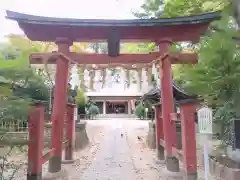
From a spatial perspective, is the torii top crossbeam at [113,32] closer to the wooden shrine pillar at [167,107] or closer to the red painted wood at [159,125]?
the wooden shrine pillar at [167,107]

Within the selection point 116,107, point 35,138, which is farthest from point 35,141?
point 116,107

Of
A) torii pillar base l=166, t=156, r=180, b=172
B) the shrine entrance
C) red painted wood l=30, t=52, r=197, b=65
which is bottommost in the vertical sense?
torii pillar base l=166, t=156, r=180, b=172

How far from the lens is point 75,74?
6715 millimetres

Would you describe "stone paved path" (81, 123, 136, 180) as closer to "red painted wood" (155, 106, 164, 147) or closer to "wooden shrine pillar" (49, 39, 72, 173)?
"wooden shrine pillar" (49, 39, 72, 173)

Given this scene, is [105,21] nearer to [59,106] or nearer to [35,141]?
[59,106]

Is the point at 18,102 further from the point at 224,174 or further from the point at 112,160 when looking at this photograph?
the point at 112,160

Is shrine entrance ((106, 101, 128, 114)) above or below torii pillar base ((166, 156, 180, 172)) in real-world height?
above

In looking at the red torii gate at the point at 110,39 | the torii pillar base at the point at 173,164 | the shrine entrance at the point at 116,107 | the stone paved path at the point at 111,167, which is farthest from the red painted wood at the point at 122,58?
the shrine entrance at the point at 116,107

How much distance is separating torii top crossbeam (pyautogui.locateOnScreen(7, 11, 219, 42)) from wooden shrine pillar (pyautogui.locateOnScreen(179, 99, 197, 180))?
2347 mm

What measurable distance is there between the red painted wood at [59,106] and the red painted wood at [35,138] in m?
1.41

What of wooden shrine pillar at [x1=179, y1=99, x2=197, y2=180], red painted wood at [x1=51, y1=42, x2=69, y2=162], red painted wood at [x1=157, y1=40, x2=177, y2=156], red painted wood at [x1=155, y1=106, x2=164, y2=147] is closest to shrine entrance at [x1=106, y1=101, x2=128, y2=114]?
red painted wood at [x1=155, y1=106, x2=164, y2=147]

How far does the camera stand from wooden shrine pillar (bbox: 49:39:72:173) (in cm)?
593

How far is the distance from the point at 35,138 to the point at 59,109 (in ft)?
5.49

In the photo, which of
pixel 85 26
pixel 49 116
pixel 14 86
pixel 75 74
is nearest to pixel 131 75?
Answer: pixel 75 74
